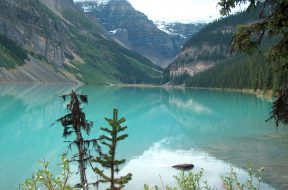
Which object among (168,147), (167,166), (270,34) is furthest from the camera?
(168,147)

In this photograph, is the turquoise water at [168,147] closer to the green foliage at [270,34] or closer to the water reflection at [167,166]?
the water reflection at [167,166]

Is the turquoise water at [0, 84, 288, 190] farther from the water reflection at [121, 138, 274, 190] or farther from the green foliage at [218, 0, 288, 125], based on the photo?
the green foliage at [218, 0, 288, 125]

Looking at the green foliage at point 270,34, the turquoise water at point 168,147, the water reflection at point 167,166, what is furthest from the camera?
the turquoise water at point 168,147

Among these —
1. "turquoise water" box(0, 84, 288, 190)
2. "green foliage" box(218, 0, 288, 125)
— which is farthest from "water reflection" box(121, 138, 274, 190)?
"green foliage" box(218, 0, 288, 125)

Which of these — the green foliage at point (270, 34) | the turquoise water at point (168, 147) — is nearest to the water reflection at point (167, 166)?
the turquoise water at point (168, 147)

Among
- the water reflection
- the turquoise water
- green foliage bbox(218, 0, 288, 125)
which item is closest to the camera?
green foliage bbox(218, 0, 288, 125)

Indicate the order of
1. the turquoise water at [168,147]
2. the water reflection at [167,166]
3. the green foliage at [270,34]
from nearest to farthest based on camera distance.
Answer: the green foliage at [270,34]
the water reflection at [167,166]
the turquoise water at [168,147]

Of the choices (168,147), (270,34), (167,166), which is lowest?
(168,147)

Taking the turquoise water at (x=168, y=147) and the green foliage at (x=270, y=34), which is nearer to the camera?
the green foliage at (x=270, y=34)

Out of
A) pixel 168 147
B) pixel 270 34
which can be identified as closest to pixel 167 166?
pixel 168 147

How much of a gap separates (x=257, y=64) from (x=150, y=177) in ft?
511

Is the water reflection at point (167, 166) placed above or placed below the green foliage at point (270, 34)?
below

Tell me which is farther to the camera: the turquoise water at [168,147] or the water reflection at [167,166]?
the turquoise water at [168,147]

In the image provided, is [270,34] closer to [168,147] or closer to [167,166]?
[167,166]
